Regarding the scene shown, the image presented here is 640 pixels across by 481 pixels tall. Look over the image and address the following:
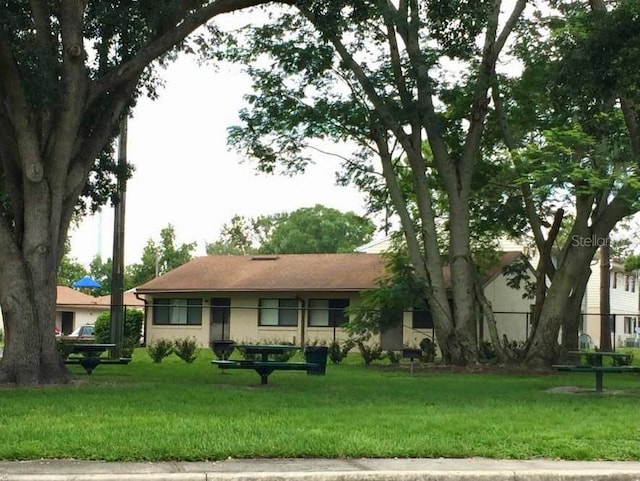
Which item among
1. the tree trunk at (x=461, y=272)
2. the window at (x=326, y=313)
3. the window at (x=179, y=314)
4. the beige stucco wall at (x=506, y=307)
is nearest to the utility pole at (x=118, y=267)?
the tree trunk at (x=461, y=272)

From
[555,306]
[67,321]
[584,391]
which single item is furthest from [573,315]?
[67,321]

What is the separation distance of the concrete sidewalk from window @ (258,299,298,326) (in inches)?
1145

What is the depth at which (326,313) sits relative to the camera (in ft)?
122

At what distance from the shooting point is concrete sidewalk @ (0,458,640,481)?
7457mm

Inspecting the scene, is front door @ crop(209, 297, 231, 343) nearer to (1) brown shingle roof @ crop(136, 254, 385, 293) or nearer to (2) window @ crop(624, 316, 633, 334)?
(1) brown shingle roof @ crop(136, 254, 385, 293)

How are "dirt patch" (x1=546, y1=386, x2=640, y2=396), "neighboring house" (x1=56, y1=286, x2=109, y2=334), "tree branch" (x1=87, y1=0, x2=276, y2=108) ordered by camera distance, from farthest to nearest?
"neighboring house" (x1=56, y1=286, x2=109, y2=334) < "tree branch" (x1=87, y1=0, x2=276, y2=108) < "dirt patch" (x1=546, y1=386, x2=640, y2=396)

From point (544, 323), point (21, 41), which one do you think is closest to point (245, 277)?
point (544, 323)

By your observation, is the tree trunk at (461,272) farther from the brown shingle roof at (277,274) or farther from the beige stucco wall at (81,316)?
the beige stucco wall at (81,316)

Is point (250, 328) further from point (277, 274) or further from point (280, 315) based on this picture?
point (277, 274)

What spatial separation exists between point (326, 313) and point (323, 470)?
96.1ft

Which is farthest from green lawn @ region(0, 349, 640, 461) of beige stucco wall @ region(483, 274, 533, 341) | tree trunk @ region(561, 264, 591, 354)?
beige stucco wall @ region(483, 274, 533, 341)

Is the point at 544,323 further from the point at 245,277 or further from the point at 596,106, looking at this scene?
the point at 245,277

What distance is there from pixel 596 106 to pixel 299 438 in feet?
35.1

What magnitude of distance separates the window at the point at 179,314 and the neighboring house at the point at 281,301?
46 mm
